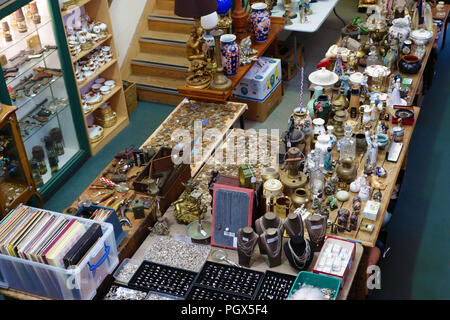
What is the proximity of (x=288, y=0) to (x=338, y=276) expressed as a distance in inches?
199

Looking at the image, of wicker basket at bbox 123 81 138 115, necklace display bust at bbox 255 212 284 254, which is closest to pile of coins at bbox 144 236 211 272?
necklace display bust at bbox 255 212 284 254

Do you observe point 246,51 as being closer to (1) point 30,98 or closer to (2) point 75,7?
(2) point 75,7

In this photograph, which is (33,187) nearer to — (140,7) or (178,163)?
(178,163)

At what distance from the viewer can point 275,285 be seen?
4.05 m

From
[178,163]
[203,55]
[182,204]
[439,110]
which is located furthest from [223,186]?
[439,110]

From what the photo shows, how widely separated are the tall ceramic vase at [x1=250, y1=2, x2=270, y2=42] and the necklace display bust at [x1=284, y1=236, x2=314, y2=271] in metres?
3.92

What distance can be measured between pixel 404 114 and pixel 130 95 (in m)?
3.60

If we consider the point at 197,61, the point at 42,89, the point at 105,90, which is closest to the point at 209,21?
the point at 197,61

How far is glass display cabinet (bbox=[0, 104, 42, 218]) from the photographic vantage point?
548cm

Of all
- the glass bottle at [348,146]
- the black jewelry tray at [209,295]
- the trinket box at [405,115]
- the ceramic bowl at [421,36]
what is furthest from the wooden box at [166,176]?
the ceramic bowl at [421,36]

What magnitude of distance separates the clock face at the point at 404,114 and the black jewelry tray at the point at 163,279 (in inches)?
105

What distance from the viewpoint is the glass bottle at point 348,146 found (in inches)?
204

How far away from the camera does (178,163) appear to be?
512cm
